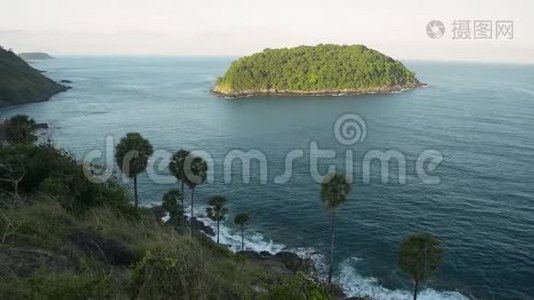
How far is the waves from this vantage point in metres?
42.1

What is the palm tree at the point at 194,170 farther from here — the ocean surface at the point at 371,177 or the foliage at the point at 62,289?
the foliage at the point at 62,289

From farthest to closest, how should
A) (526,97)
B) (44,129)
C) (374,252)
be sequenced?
1. (526,97)
2. (44,129)
3. (374,252)

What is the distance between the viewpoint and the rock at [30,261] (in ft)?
37.2

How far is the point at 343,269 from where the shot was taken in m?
47.0

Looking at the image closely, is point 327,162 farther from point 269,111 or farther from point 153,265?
point 153,265

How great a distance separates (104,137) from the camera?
101 m

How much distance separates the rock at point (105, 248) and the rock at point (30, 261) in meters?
1.83

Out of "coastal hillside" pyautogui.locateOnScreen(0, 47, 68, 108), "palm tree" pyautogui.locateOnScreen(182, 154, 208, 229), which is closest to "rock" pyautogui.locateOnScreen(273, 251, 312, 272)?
"palm tree" pyautogui.locateOnScreen(182, 154, 208, 229)

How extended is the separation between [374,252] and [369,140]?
52.0m

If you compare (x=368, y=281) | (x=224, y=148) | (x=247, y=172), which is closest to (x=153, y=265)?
(x=368, y=281)

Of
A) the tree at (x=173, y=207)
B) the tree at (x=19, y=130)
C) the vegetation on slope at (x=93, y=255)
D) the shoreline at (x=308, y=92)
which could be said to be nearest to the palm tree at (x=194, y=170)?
the tree at (x=173, y=207)

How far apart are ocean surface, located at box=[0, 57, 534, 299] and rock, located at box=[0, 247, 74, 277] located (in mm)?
35193

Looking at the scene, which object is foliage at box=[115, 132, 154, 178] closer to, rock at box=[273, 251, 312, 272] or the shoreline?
rock at box=[273, 251, 312, 272]

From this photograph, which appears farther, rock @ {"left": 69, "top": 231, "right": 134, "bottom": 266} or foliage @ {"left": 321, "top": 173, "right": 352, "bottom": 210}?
foliage @ {"left": 321, "top": 173, "right": 352, "bottom": 210}
